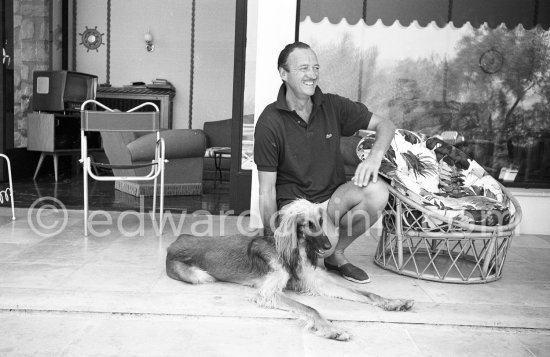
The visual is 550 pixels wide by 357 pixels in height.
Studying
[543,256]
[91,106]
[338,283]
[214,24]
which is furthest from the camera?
[214,24]

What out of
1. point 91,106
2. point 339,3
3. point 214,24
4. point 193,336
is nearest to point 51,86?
point 91,106

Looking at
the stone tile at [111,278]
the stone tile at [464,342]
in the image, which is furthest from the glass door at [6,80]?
the stone tile at [464,342]

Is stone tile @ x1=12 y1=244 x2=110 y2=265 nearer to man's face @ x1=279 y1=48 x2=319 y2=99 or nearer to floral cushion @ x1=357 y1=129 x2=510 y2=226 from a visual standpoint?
man's face @ x1=279 y1=48 x2=319 y2=99

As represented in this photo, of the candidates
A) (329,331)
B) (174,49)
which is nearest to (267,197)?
(329,331)

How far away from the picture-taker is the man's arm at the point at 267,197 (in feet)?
10.3

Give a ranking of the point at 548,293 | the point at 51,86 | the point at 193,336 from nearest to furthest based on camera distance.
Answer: the point at 193,336, the point at 548,293, the point at 51,86

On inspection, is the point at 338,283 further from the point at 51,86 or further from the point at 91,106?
the point at 91,106

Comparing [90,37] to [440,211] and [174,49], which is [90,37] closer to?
[174,49]

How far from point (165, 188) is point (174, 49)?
4794 mm

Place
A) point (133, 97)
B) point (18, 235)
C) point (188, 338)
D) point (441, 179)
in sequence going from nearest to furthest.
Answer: point (188, 338) < point (441, 179) < point (18, 235) < point (133, 97)

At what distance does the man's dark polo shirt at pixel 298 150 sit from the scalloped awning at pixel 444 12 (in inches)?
85.3

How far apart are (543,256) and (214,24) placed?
768 cm

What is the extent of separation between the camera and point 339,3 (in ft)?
17.4

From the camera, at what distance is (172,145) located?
249 inches
